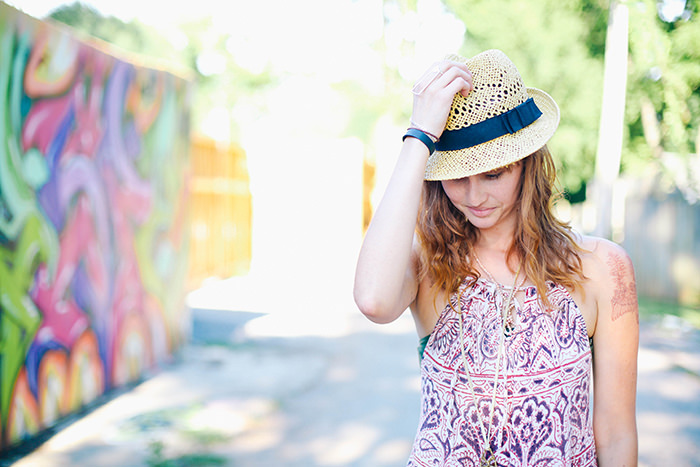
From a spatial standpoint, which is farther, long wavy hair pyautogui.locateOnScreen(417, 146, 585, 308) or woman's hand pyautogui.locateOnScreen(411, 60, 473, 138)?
long wavy hair pyautogui.locateOnScreen(417, 146, 585, 308)

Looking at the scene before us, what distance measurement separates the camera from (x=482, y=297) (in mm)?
1609

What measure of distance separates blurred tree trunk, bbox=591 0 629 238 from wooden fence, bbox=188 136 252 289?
673 cm

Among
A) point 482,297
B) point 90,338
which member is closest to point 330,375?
point 90,338

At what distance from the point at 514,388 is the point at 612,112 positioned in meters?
9.39

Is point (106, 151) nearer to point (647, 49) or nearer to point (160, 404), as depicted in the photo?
point (160, 404)

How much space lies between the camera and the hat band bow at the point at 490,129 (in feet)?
4.90

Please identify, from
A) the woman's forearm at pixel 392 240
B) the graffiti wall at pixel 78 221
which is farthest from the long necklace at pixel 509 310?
the graffiti wall at pixel 78 221

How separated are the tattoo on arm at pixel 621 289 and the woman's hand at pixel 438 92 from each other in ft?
1.93

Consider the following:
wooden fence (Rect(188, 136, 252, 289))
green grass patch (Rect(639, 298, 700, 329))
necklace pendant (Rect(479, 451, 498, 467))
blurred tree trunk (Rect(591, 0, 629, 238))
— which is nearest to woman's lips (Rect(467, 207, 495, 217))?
necklace pendant (Rect(479, 451, 498, 467))

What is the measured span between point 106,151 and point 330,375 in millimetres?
2927

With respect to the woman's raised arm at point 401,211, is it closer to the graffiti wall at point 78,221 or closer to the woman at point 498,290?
the woman at point 498,290

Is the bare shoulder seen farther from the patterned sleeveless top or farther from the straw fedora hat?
the straw fedora hat

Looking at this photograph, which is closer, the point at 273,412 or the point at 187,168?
the point at 273,412

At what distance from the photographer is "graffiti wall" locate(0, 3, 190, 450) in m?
4.08
